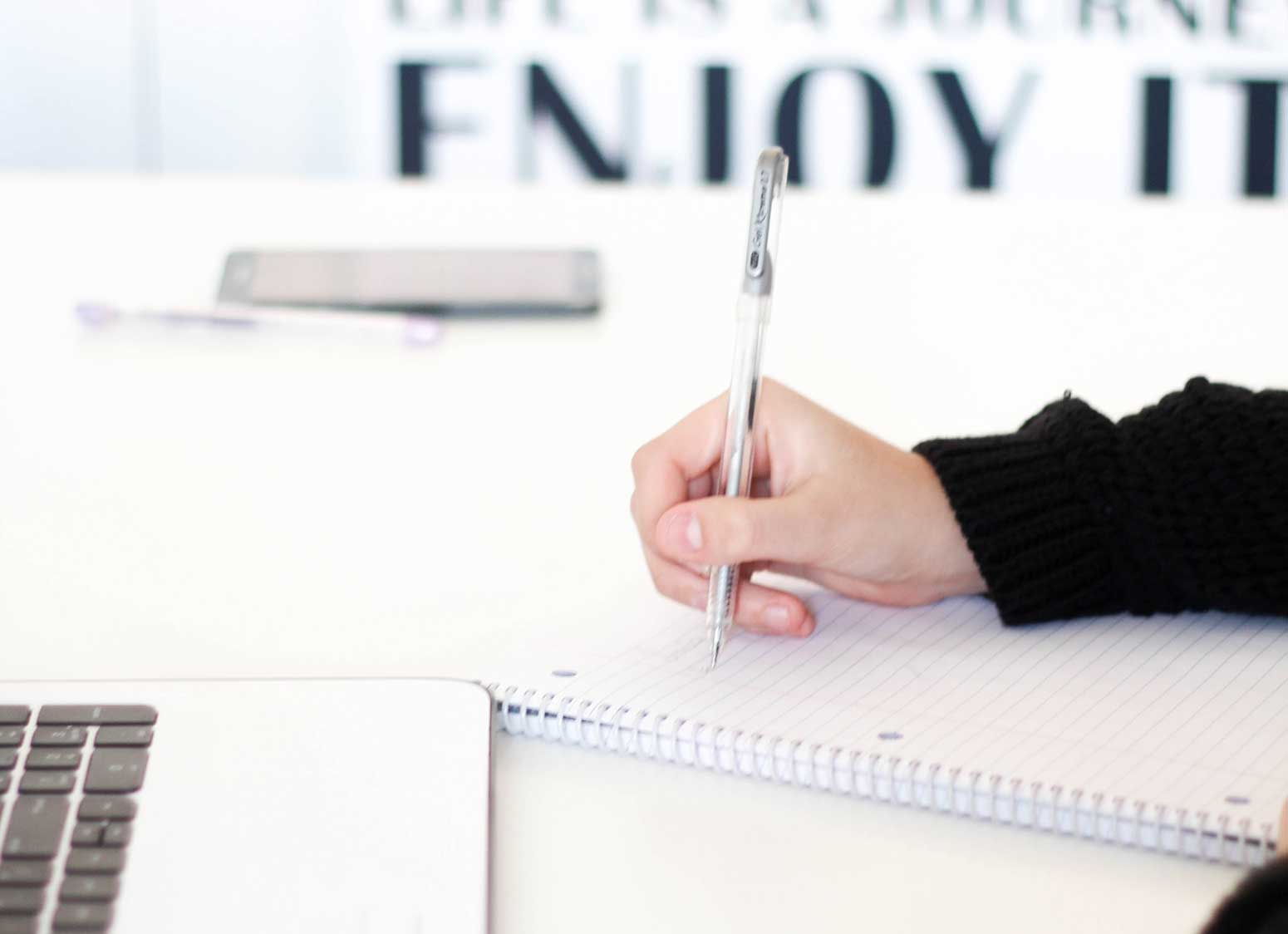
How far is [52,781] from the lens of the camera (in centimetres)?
40

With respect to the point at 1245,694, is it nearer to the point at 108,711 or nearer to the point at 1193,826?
the point at 1193,826

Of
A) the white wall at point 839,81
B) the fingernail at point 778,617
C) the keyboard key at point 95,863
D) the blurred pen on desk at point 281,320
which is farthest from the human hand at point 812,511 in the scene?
the white wall at point 839,81

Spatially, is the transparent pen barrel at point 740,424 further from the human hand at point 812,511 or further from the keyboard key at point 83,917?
the keyboard key at point 83,917

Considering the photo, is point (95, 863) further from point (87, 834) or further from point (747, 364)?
point (747, 364)

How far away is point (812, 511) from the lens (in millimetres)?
542

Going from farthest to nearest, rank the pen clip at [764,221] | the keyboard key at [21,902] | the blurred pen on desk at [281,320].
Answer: the blurred pen on desk at [281,320] < the pen clip at [764,221] < the keyboard key at [21,902]

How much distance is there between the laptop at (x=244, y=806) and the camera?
0.37 meters

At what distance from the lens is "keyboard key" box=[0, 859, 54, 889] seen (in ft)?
1.17

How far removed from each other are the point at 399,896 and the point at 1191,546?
0.34 metres

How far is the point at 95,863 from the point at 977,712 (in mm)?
269

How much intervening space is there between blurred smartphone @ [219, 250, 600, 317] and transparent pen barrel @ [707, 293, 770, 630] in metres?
0.39

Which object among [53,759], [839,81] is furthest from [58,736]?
[839,81]

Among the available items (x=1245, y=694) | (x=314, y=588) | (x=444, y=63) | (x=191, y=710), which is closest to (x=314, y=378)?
(x=314, y=588)

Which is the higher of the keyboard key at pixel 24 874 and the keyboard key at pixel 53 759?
the keyboard key at pixel 53 759
